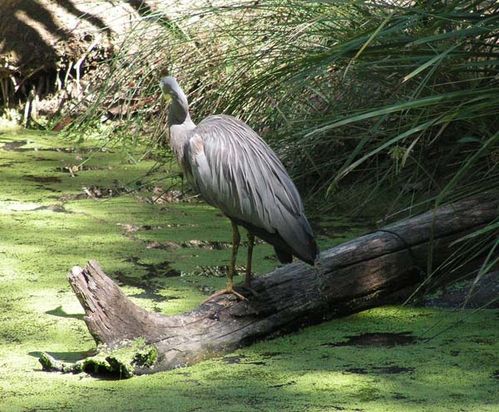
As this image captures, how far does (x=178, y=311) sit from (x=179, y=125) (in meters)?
0.59

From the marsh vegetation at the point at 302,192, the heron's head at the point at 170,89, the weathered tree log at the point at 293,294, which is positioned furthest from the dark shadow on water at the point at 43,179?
the weathered tree log at the point at 293,294

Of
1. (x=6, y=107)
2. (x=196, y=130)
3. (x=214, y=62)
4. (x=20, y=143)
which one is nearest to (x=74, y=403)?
(x=196, y=130)

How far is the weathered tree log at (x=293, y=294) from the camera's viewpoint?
2.91 metres

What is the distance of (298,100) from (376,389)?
6.74 feet

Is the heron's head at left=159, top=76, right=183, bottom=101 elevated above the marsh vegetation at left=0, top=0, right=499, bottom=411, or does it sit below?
above

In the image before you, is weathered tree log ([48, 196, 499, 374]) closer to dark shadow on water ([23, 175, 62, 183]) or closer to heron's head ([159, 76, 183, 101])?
heron's head ([159, 76, 183, 101])

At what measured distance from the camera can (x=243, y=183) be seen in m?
3.19

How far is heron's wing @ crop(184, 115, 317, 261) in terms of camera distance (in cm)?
313

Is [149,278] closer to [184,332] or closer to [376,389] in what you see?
[184,332]

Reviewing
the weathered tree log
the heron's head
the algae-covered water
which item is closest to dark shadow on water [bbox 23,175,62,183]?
the algae-covered water

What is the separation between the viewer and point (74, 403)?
8.66 ft

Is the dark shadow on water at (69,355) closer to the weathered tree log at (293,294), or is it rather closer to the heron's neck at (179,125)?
the weathered tree log at (293,294)

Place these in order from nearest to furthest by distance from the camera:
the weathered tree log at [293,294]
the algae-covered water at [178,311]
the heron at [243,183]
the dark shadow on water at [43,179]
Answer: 1. the algae-covered water at [178,311]
2. the weathered tree log at [293,294]
3. the heron at [243,183]
4. the dark shadow on water at [43,179]

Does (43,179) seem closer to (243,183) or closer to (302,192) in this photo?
(302,192)
